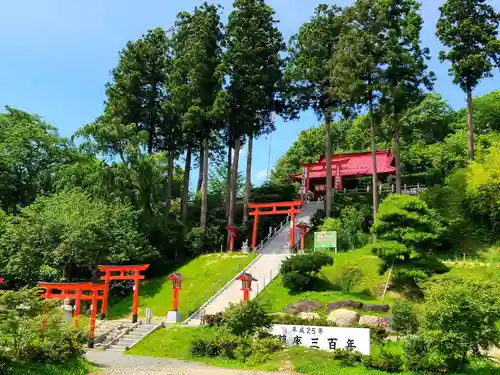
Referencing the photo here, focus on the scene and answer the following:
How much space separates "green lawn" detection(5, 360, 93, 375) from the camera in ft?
40.5

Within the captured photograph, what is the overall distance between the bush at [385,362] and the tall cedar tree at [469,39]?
64.9ft

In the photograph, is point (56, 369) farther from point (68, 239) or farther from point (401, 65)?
point (401, 65)

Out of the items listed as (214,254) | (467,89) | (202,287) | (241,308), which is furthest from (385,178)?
(241,308)

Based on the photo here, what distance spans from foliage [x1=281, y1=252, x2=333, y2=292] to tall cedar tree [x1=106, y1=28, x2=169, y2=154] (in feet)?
56.0

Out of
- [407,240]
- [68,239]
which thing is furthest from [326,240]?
[68,239]

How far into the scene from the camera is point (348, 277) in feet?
76.1

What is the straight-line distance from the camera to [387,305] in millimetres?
19609

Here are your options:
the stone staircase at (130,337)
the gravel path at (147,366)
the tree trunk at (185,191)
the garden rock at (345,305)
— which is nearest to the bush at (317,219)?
the tree trunk at (185,191)

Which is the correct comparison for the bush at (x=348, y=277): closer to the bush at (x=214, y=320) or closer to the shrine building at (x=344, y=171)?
the bush at (x=214, y=320)

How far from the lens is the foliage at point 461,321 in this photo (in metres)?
12.2

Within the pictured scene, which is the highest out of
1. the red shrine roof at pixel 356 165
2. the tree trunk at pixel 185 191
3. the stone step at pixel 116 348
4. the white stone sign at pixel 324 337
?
the red shrine roof at pixel 356 165

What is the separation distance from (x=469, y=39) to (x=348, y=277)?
1691 centimetres

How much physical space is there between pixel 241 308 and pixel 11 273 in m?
15.0

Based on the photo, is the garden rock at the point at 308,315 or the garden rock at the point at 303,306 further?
the garden rock at the point at 303,306
